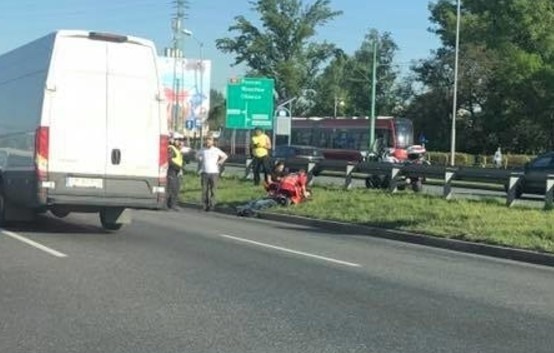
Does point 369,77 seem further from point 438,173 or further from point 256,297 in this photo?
point 256,297

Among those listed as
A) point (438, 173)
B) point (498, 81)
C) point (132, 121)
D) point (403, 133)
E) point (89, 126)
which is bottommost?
point (438, 173)

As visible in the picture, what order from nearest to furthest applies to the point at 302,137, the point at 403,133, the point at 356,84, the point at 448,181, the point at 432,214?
the point at 432,214 < the point at 448,181 < the point at 403,133 < the point at 302,137 < the point at 356,84

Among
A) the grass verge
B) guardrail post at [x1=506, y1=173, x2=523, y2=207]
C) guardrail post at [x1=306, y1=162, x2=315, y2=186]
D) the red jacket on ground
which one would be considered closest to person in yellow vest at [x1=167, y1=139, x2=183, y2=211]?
the grass verge

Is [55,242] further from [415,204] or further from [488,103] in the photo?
[488,103]

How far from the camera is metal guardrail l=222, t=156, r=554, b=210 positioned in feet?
65.6

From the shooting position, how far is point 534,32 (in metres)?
74.8

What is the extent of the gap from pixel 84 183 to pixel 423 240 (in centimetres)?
612

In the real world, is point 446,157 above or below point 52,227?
A: above

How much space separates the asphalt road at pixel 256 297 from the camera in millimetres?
7277

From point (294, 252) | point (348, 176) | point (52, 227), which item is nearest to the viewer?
point (294, 252)

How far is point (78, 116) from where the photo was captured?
13.9 meters

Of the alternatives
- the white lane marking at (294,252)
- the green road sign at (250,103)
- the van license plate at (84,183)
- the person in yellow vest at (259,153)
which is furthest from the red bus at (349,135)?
the van license plate at (84,183)

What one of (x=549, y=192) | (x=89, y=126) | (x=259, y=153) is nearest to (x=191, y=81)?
(x=259, y=153)

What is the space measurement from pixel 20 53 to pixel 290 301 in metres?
8.29
